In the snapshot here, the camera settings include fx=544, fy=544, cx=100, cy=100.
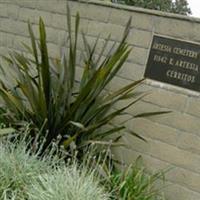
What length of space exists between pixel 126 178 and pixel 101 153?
0.41 m

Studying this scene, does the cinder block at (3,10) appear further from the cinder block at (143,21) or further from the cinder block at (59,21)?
the cinder block at (143,21)

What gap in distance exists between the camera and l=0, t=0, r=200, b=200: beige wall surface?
4527 millimetres

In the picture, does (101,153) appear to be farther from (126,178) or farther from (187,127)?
(187,127)

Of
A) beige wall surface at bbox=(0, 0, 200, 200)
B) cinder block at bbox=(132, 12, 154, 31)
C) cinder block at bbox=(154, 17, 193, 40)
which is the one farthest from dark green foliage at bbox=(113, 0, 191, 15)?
cinder block at bbox=(154, 17, 193, 40)

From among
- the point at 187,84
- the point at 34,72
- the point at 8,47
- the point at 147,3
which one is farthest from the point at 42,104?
the point at 147,3

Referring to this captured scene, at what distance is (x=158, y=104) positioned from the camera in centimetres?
472

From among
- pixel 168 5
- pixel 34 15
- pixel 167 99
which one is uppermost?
pixel 168 5

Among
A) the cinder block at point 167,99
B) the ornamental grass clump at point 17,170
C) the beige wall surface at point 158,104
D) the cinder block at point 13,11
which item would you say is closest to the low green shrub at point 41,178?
the ornamental grass clump at point 17,170

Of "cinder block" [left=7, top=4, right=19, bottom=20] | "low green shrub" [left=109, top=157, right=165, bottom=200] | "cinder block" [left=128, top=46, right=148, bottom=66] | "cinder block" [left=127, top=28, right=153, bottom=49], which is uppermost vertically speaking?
"cinder block" [left=127, top=28, right=153, bottom=49]

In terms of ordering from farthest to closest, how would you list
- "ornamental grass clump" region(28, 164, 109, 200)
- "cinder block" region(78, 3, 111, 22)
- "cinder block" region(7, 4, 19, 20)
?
1. "cinder block" region(7, 4, 19, 20)
2. "cinder block" region(78, 3, 111, 22)
3. "ornamental grass clump" region(28, 164, 109, 200)

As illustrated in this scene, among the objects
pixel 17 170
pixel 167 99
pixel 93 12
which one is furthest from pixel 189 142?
pixel 93 12

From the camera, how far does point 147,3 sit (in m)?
15.5

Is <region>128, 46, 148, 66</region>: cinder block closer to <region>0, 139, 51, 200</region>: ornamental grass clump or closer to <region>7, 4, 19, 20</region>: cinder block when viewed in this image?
<region>0, 139, 51, 200</region>: ornamental grass clump

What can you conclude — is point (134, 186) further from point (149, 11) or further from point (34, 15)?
point (34, 15)
